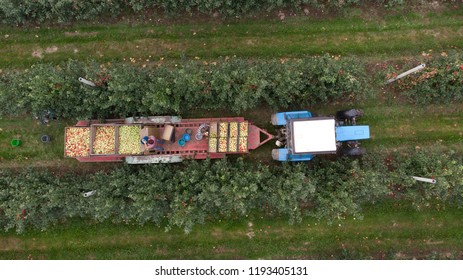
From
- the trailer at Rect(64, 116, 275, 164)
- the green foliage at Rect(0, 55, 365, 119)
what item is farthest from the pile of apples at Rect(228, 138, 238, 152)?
the green foliage at Rect(0, 55, 365, 119)

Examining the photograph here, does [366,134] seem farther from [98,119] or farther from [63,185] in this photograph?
[63,185]

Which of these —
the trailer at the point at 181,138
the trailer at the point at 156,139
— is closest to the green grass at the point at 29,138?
the trailer at the point at 156,139

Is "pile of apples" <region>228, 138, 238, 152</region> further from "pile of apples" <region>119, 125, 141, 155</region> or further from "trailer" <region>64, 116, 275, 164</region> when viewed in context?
"pile of apples" <region>119, 125, 141, 155</region>

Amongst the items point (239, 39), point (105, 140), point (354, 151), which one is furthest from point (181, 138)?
point (354, 151)

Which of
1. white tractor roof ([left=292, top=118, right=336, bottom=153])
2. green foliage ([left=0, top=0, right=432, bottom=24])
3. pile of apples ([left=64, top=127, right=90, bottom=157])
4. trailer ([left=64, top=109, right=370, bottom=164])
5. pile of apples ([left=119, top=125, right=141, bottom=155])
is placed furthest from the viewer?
green foliage ([left=0, top=0, right=432, bottom=24])

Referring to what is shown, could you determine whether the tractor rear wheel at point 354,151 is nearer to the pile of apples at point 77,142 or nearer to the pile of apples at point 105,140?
the pile of apples at point 105,140

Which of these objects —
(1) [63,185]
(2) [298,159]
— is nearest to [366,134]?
(2) [298,159]

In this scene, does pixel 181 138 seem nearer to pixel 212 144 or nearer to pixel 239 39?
pixel 212 144
